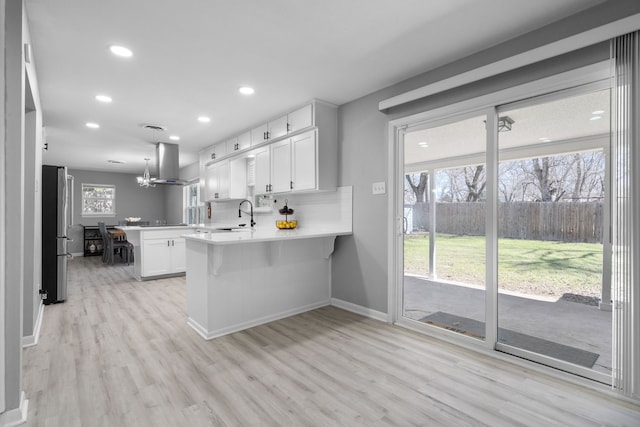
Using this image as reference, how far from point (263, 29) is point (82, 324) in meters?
3.40

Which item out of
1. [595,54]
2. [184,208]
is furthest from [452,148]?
[184,208]

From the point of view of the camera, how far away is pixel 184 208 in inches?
353

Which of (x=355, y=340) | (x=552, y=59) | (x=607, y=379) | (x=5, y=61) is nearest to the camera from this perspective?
(x=5, y=61)

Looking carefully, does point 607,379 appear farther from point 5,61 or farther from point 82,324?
point 82,324

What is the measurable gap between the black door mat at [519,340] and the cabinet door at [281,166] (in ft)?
7.71

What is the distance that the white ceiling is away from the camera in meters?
2.07

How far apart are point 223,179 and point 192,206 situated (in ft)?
9.93

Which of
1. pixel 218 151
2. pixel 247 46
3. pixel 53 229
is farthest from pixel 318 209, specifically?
pixel 53 229

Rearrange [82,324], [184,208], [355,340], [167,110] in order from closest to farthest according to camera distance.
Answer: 1. [355,340]
2. [82,324]
3. [167,110]
4. [184,208]

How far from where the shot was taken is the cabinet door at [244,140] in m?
4.93

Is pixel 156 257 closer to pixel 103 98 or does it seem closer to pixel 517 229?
pixel 103 98

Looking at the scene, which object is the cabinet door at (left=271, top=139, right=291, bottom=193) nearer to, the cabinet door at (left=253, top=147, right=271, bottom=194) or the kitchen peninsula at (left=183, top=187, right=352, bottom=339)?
the cabinet door at (left=253, top=147, right=271, bottom=194)

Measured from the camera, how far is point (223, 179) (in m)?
5.70

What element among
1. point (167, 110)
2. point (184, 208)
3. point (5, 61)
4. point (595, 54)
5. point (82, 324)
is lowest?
point (82, 324)
